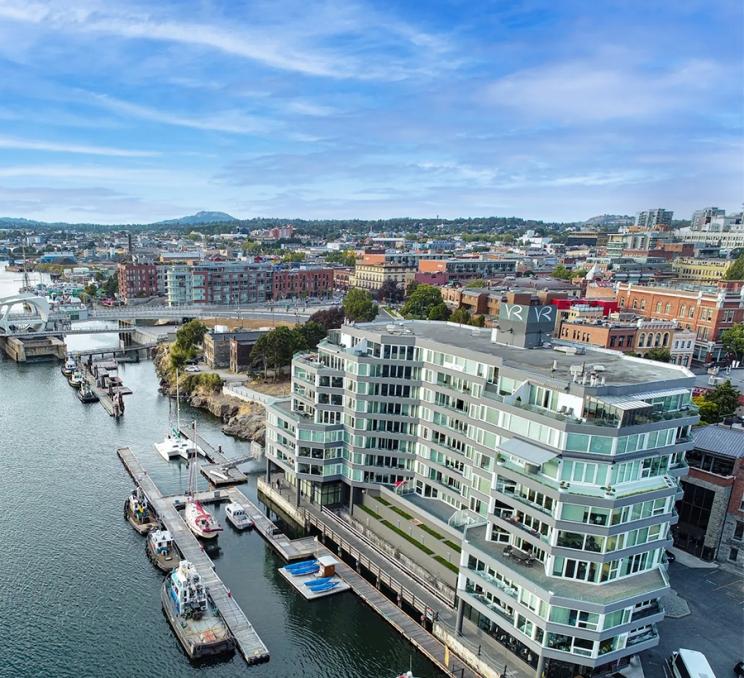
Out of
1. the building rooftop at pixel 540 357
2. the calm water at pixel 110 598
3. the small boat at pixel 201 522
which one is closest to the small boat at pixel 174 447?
the calm water at pixel 110 598

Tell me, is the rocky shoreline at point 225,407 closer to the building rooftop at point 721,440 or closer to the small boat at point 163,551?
the small boat at point 163,551

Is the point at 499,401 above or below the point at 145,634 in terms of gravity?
above

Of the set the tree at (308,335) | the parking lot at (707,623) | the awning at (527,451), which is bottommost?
the parking lot at (707,623)

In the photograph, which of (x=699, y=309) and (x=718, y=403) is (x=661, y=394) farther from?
(x=699, y=309)

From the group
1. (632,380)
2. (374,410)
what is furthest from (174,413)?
(632,380)

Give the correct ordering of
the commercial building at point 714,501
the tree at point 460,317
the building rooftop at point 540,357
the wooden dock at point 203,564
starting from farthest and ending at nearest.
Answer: the tree at point 460,317
the commercial building at point 714,501
the wooden dock at point 203,564
the building rooftop at point 540,357

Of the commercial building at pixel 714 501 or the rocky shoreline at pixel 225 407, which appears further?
the rocky shoreline at pixel 225 407

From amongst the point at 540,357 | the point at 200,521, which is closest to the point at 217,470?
the point at 200,521

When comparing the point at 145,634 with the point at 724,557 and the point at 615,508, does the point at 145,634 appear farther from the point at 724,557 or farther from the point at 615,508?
the point at 724,557

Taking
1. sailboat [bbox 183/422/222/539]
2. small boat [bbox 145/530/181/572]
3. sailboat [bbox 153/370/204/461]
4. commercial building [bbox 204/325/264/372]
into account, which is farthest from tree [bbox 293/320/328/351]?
small boat [bbox 145/530/181/572]
